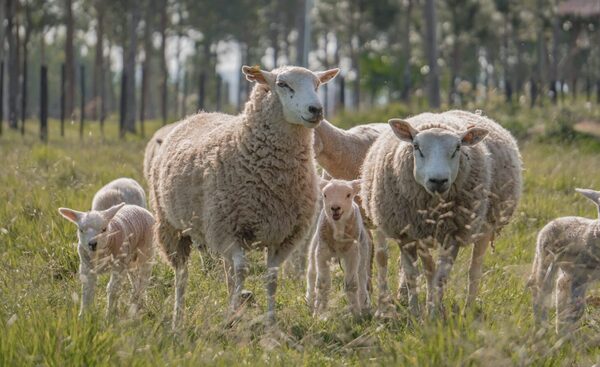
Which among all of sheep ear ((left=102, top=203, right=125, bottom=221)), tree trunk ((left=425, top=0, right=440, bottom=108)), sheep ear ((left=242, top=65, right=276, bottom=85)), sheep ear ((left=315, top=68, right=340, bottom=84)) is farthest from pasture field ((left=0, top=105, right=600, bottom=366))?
tree trunk ((left=425, top=0, right=440, bottom=108))

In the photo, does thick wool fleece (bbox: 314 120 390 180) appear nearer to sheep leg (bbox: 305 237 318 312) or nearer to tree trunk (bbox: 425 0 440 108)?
sheep leg (bbox: 305 237 318 312)

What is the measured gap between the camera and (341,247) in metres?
6.79

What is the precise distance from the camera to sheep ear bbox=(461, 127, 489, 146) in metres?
5.94

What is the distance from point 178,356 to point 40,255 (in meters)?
3.14

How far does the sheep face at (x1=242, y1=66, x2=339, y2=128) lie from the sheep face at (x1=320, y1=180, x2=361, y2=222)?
0.61 meters

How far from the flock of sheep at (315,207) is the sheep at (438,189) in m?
0.01

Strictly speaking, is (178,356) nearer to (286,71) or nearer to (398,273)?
(286,71)

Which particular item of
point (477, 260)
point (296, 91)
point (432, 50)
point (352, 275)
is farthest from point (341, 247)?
point (432, 50)

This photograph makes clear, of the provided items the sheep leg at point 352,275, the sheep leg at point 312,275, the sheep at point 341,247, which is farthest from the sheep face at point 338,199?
the sheep leg at point 312,275

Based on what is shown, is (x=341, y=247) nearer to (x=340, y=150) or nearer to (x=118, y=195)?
(x=340, y=150)

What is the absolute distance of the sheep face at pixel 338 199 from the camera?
6379 millimetres

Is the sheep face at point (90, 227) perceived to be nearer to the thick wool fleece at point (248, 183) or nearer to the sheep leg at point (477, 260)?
the thick wool fleece at point (248, 183)

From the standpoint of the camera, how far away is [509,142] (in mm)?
7066

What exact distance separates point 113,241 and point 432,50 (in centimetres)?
1730
